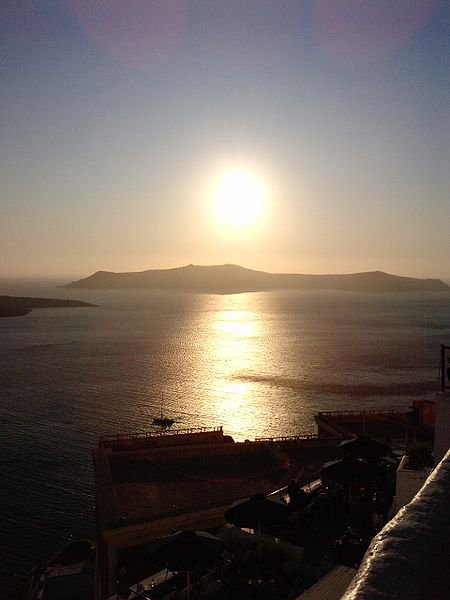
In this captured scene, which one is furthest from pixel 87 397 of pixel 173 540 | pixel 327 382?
pixel 173 540

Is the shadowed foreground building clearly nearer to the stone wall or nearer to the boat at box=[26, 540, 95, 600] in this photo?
the boat at box=[26, 540, 95, 600]

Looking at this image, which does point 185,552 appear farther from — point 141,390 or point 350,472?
point 141,390

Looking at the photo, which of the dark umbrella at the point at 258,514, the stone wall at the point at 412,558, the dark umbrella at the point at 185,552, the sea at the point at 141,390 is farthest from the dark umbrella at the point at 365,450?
the stone wall at the point at 412,558

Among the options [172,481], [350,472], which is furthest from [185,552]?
[172,481]

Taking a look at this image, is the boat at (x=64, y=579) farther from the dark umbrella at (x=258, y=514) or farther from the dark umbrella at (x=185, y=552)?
the dark umbrella at (x=185, y=552)

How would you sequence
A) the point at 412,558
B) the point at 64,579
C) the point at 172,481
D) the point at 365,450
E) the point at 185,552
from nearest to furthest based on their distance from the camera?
the point at 412,558, the point at 185,552, the point at 365,450, the point at 64,579, the point at 172,481

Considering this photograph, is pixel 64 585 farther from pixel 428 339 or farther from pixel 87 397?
pixel 428 339

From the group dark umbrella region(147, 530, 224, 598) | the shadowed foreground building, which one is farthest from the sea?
dark umbrella region(147, 530, 224, 598)
